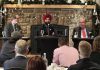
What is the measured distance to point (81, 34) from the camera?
9.12 metres

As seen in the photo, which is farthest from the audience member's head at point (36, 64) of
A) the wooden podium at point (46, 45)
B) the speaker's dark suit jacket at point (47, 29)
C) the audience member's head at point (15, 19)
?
the audience member's head at point (15, 19)

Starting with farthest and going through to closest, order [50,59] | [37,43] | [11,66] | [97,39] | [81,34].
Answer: [81,34] → [37,43] → [50,59] → [97,39] → [11,66]

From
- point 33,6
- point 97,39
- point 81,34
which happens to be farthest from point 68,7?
point 97,39

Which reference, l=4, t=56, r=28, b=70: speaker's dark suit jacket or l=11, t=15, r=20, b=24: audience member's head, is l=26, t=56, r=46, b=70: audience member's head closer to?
l=4, t=56, r=28, b=70: speaker's dark suit jacket

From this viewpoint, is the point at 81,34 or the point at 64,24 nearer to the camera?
the point at 81,34

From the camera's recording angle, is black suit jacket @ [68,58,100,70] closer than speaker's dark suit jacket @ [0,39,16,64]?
Yes

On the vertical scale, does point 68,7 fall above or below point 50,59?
above

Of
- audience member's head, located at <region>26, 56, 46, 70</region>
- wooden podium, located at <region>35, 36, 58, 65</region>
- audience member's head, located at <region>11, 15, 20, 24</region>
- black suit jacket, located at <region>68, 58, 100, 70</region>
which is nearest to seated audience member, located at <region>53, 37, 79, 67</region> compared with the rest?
black suit jacket, located at <region>68, 58, 100, 70</region>

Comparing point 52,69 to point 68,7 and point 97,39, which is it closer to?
point 97,39

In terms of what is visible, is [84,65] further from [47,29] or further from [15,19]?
[15,19]

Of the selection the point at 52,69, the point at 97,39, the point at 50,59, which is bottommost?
the point at 50,59

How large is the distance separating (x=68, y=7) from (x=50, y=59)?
4.18 metres

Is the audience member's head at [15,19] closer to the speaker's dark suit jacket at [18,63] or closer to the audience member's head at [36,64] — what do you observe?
the speaker's dark suit jacket at [18,63]

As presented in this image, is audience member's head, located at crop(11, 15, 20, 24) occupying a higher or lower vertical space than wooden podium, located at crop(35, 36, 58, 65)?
higher
